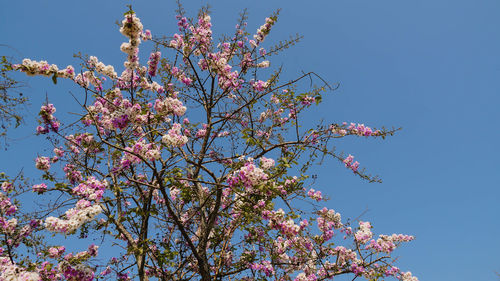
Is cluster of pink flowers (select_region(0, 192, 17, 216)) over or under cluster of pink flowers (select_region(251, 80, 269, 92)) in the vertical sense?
under

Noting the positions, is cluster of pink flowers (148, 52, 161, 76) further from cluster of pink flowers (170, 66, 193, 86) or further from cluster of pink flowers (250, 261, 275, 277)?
cluster of pink flowers (250, 261, 275, 277)

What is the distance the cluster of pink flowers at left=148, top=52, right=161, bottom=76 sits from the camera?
667 centimetres

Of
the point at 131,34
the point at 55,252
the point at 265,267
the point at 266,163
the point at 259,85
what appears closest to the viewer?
the point at 131,34

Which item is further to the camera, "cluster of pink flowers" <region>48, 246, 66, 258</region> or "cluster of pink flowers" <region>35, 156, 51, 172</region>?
"cluster of pink flowers" <region>35, 156, 51, 172</region>

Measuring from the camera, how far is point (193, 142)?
7.68 meters

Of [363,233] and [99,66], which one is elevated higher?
[99,66]

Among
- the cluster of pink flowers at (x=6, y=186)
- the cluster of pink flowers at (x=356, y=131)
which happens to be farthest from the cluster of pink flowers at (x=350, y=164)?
the cluster of pink flowers at (x=6, y=186)

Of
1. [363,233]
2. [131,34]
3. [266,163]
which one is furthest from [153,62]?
[363,233]

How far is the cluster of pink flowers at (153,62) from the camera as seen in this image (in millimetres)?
6668

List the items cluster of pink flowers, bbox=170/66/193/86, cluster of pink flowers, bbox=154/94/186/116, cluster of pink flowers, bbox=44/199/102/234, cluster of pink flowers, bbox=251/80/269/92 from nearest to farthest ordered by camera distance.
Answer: cluster of pink flowers, bbox=44/199/102/234 < cluster of pink flowers, bbox=154/94/186/116 < cluster of pink flowers, bbox=251/80/269/92 < cluster of pink flowers, bbox=170/66/193/86

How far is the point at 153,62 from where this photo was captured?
670 centimetres

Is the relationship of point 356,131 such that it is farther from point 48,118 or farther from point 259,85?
point 48,118

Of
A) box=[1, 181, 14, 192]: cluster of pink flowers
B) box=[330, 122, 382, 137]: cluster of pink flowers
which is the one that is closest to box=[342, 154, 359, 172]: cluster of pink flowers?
box=[330, 122, 382, 137]: cluster of pink flowers

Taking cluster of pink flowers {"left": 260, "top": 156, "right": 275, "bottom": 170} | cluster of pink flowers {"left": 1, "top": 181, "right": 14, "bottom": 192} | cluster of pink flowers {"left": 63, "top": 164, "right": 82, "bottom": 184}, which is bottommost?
cluster of pink flowers {"left": 260, "top": 156, "right": 275, "bottom": 170}
